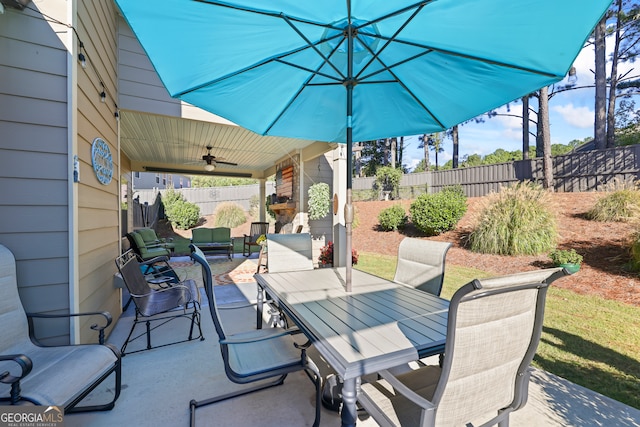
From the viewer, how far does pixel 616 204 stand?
6508 mm

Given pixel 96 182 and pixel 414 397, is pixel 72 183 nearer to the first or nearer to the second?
pixel 96 182

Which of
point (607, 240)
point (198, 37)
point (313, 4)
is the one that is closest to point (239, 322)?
point (198, 37)

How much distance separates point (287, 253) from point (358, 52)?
2.21 meters

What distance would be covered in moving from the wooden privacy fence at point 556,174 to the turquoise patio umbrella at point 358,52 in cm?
909

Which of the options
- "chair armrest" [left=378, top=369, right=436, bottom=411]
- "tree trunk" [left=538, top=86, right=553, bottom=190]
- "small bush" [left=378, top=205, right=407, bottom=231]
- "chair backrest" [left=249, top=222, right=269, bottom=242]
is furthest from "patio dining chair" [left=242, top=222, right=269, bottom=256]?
"tree trunk" [left=538, top=86, right=553, bottom=190]

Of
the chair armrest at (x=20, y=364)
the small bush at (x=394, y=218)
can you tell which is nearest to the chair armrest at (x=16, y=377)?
the chair armrest at (x=20, y=364)

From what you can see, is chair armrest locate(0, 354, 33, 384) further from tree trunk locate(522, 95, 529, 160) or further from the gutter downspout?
tree trunk locate(522, 95, 529, 160)

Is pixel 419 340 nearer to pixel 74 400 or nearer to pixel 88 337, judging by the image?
pixel 74 400

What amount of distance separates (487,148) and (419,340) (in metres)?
32.4

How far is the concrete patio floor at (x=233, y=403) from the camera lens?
5.83 ft

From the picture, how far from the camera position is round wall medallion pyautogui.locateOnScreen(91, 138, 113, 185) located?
270 centimetres

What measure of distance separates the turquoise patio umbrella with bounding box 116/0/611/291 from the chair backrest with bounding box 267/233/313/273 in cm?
118

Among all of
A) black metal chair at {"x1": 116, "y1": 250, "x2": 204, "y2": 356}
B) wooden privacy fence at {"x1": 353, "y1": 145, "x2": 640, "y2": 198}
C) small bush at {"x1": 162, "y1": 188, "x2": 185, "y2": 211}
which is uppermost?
wooden privacy fence at {"x1": 353, "y1": 145, "x2": 640, "y2": 198}

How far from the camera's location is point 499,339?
1090mm
